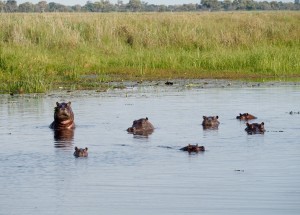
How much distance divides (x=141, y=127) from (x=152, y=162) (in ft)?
8.31

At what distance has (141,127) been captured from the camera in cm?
1375

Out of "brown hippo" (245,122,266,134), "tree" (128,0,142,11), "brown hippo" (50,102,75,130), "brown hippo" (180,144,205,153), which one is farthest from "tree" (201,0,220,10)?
"brown hippo" (180,144,205,153)

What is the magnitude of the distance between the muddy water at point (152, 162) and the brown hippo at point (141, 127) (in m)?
0.14

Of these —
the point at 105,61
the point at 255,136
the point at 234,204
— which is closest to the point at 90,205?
the point at 234,204

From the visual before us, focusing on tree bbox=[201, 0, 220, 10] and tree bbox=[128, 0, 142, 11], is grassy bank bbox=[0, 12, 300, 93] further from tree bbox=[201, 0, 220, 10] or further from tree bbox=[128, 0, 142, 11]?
tree bbox=[128, 0, 142, 11]

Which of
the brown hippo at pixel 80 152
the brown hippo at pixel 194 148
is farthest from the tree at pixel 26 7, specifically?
the brown hippo at pixel 80 152

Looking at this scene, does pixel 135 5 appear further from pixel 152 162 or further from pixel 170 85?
pixel 152 162

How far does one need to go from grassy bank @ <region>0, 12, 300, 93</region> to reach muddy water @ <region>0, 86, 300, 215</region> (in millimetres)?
4660

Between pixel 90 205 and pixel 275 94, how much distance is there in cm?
1156

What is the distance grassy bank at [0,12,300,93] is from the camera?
75.4 ft

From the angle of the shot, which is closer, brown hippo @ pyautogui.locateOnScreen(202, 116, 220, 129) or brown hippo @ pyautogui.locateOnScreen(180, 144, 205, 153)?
brown hippo @ pyautogui.locateOnScreen(180, 144, 205, 153)

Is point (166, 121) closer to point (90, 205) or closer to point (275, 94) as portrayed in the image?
point (275, 94)

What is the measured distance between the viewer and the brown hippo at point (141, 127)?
1377 centimetres

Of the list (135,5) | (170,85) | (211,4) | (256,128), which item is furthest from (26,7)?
(256,128)
